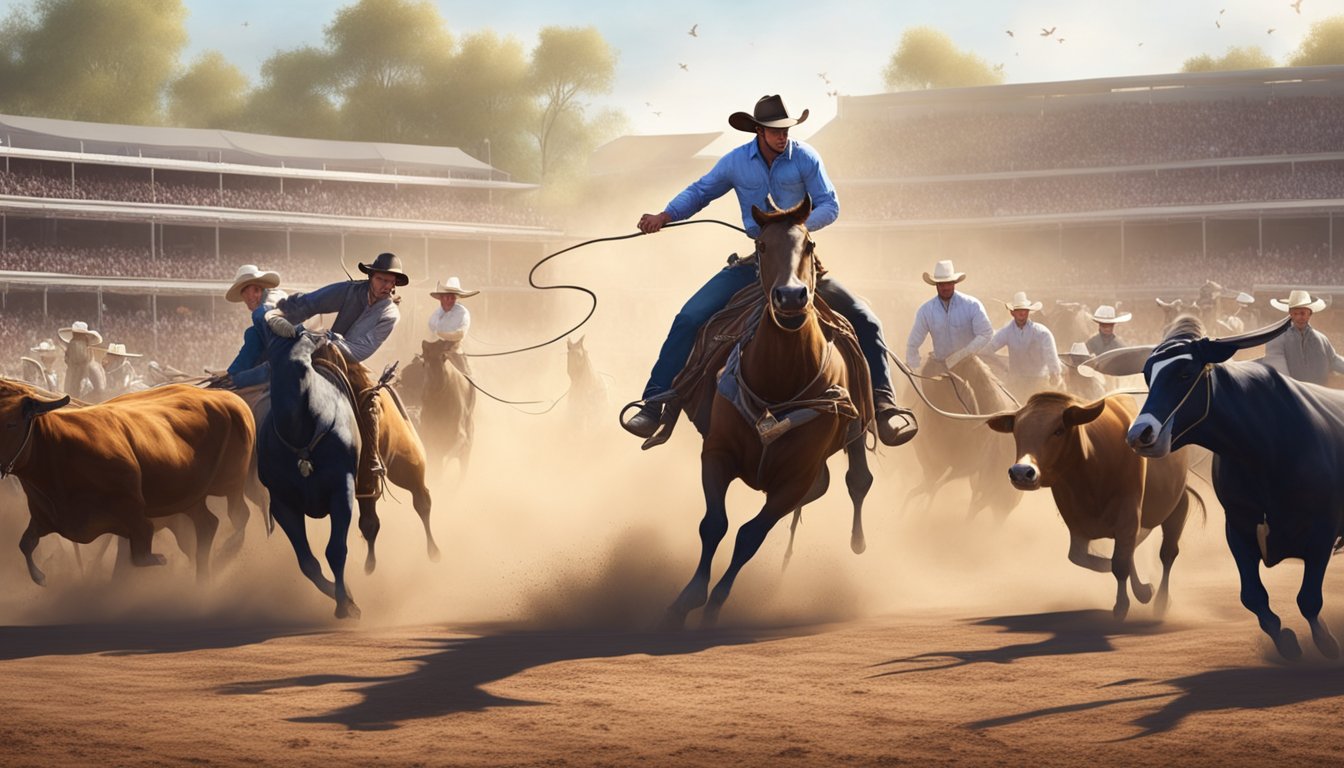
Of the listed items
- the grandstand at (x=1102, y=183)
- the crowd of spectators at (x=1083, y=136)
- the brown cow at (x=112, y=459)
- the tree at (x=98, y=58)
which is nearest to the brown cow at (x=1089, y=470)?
the brown cow at (x=112, y=459)

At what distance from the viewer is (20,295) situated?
50.6 metres

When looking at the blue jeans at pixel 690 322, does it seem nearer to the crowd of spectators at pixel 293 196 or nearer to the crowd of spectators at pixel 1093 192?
the crowd of spectators at pixel 293 196

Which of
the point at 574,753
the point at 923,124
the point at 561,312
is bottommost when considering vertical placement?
the point at 574,753

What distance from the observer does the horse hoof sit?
29.7 ft

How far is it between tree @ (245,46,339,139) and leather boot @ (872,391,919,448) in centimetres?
7969

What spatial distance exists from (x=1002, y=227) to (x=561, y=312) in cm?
1502

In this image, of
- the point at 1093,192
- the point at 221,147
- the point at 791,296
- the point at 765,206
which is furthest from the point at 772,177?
the point at 221,147

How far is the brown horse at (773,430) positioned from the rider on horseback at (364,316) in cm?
262

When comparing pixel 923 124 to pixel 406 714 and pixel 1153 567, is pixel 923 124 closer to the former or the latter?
pixel 1153 567

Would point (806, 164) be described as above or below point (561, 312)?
below

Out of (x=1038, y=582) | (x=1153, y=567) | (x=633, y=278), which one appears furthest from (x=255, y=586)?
(x=633, y=278)

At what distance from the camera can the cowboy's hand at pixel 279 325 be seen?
11172 mm

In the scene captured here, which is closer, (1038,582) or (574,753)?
(574,753)

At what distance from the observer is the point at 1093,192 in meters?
59.0
